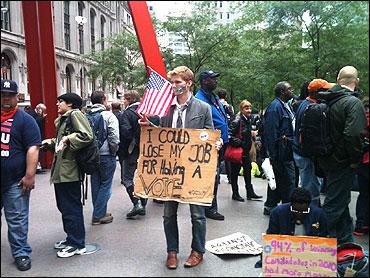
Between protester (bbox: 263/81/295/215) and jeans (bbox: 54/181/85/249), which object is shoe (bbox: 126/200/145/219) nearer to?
jeans (bbox: 54/181/85/249)

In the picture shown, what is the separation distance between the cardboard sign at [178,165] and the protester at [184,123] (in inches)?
5.8

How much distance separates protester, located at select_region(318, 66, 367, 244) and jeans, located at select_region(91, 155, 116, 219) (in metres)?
2.85

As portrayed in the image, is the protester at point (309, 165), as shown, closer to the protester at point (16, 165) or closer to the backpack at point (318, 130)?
the backpack at point (318, 130)

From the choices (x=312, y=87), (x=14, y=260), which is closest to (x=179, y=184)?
(x=14, y=260)

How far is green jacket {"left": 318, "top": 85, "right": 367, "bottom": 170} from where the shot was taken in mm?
3758

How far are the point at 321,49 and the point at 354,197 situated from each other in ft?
10.8

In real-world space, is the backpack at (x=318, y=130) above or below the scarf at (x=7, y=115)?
below

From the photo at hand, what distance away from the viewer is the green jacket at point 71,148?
424cm

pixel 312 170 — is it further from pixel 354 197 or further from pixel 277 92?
pixel 354 197

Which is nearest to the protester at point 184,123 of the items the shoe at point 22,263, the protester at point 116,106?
the shoe at point 22,263

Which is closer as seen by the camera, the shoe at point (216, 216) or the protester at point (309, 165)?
the protester at point (309, 165)

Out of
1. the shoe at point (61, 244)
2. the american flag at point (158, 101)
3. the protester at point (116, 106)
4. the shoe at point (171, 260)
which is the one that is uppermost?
the american flag at point (158, 101)

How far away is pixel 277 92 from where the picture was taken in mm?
5781

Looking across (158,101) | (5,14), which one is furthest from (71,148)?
(5,14)
